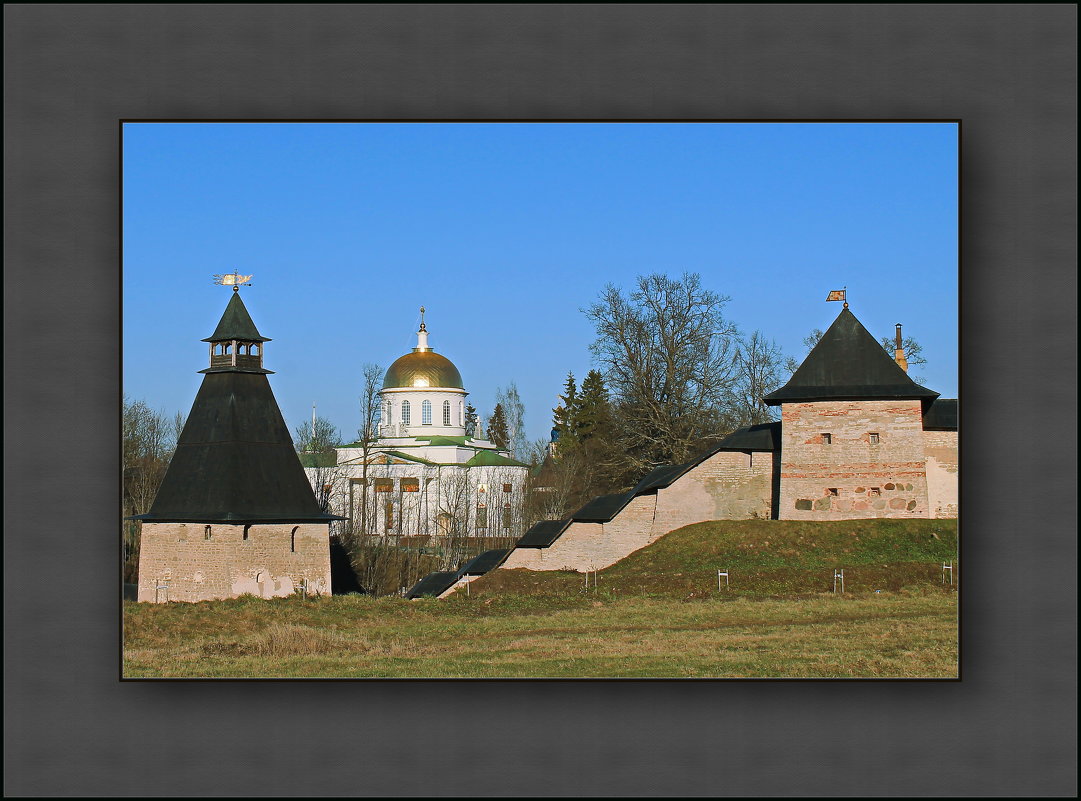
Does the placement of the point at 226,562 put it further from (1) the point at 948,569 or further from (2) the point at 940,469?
(2) the point at 940,469

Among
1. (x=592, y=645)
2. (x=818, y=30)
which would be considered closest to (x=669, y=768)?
(x=592, y=645)

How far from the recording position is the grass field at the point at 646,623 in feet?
29.7

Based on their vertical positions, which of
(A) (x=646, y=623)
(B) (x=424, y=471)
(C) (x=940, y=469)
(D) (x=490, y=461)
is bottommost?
(A) (x=646, y=623)

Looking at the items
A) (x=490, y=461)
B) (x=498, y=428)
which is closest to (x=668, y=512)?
(x=490, y=461)

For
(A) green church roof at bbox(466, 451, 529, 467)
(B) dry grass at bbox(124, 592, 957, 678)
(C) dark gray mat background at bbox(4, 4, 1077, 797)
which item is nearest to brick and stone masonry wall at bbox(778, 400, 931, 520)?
(B) dry grass at bbox(124, 592, 957, 678)

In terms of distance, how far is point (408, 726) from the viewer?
24.2ft

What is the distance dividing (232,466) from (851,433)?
10882 millimetres

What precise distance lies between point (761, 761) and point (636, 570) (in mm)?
11292

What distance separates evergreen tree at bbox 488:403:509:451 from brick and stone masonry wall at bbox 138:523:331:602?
28859 millimetres

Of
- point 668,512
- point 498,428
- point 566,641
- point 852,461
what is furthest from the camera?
point 498,428

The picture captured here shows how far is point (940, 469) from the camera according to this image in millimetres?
19141

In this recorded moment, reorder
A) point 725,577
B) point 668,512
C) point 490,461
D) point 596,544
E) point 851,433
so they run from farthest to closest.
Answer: point 490,461
point 668,512
point 851,433
point 596,544
point 725,577

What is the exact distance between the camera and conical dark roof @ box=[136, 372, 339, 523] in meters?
15.3
